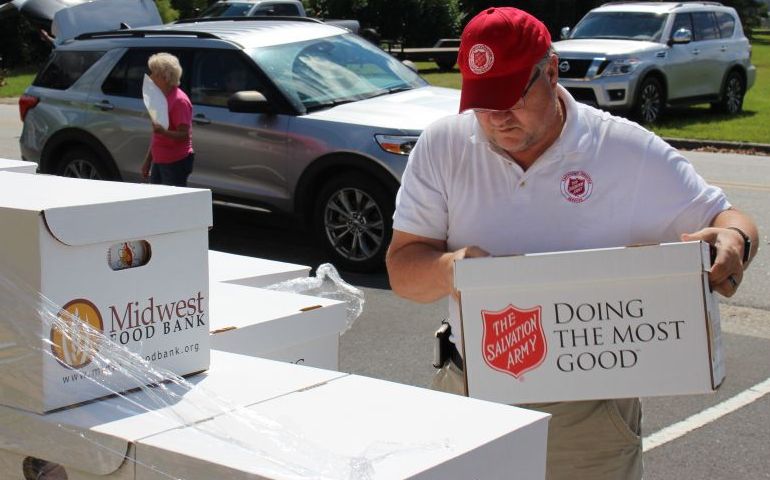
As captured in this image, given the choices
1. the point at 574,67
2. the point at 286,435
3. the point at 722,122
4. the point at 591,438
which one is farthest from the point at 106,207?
the point at 722,122

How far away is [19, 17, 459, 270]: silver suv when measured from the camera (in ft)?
29.1

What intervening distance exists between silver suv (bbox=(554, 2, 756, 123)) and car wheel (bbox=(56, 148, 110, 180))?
8985mm

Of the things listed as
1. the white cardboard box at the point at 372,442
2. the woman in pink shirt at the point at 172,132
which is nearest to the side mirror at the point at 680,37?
the woman in pink shirt at the point at 172,132

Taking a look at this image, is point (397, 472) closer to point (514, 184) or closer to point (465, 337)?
point (465, 337)

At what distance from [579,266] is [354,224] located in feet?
20.8

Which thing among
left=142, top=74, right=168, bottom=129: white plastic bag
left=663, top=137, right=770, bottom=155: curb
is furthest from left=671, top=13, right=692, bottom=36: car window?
left=142, top=74, right=168, bottom=129: white plastic bag

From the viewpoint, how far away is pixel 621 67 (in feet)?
57.2

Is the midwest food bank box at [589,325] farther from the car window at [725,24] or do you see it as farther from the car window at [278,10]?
the car window at [278,10]

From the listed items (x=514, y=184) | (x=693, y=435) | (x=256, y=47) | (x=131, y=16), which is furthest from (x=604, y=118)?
(x=131, y=16)

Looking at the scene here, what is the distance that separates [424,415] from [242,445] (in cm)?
37

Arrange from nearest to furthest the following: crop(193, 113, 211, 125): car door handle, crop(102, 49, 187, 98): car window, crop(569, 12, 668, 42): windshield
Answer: crop(193, 113, 211, 125): car door handle
crop(102, 49, 187, 98): car window
crop(569, 12, 668, 42): windshield

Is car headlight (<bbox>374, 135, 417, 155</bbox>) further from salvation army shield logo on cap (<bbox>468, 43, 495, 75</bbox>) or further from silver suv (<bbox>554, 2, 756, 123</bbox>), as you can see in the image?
silver suv (<bbox>554, 2, 756, 123</bbox>)

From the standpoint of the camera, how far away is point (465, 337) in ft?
8.73

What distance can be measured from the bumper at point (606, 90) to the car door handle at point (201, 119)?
28.8ft
